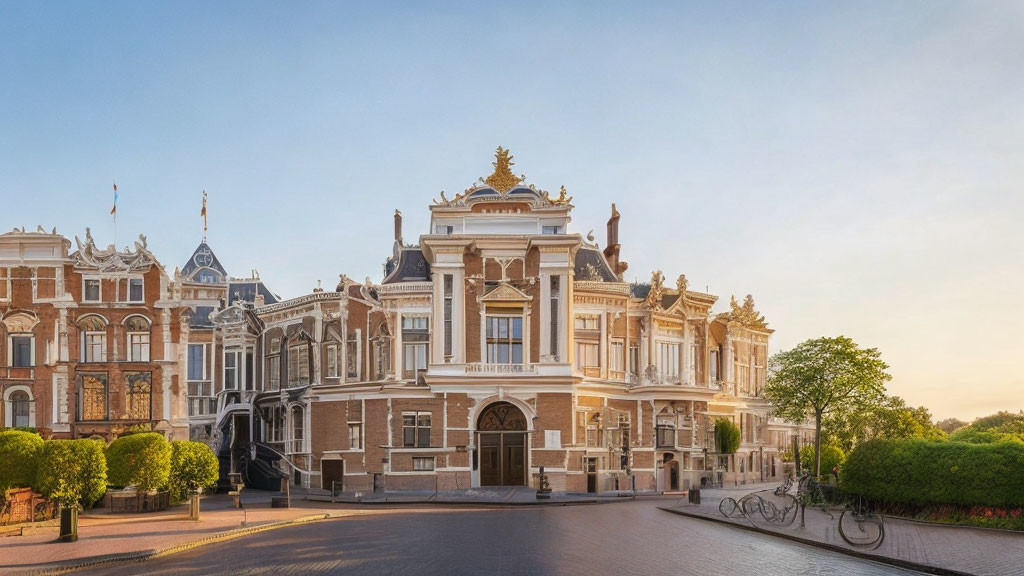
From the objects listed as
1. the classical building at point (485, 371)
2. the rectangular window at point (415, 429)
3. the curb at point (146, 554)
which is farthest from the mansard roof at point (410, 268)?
the curb at point (146, 554)

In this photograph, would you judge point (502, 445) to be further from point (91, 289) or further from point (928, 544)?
point (928, 544)

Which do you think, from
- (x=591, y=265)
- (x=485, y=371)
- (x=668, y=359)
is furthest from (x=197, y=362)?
(x=668, y=359)

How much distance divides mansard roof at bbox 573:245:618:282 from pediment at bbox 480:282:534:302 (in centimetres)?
591

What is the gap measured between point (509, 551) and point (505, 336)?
27918 mm

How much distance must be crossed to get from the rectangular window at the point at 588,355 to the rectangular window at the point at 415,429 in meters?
8.91

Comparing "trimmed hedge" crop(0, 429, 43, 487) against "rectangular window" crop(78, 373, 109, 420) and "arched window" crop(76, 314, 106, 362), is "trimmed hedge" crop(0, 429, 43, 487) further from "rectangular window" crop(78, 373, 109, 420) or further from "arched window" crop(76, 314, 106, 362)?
"arched window" crop(76, 314, 106, 362)

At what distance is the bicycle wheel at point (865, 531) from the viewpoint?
81.0 feet

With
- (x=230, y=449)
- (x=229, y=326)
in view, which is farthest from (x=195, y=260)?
(x=230, y=449)

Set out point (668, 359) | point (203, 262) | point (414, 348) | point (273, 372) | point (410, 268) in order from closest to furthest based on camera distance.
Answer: point (414, 348) < point (410, 268) < point (668, 359) < point (273, 372) < point (203, 262)

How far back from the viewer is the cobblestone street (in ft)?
70.2

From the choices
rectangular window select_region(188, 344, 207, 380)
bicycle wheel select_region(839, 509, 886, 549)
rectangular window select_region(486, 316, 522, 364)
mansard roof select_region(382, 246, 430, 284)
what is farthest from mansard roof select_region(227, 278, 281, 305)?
bicycle wheel select_region(839, 509, 886, 549)

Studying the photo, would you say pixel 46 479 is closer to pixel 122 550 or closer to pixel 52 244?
pixel 122 550

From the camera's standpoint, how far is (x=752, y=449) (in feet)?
215

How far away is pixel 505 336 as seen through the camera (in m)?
51.6
